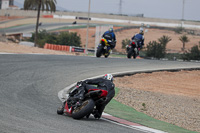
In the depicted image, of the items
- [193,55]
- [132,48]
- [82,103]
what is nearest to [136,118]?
[82,103]

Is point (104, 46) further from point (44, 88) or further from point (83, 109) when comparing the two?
point (83, 109)

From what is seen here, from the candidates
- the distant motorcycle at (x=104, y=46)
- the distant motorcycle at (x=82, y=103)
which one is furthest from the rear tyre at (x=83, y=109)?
Result: the distant motorcycle at (x=104, y=46)

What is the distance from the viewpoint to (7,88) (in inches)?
507

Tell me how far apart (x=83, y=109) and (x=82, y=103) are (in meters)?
0.20

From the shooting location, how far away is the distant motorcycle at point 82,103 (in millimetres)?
9148

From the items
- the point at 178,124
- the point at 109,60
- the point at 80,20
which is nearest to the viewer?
the point at 178,124

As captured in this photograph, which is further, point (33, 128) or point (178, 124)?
point (178, 124)

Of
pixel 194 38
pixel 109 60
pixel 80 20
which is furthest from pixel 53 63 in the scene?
pixel 80 20

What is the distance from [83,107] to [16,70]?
26.8 ft

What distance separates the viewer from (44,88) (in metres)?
14.1

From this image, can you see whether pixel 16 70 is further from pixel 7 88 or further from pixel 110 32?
pixel 110 32

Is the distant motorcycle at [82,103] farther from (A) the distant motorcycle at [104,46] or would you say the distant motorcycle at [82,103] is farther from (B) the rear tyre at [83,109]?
(A) the distant motorcycle at [104,46]

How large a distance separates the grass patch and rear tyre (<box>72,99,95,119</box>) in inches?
67.2

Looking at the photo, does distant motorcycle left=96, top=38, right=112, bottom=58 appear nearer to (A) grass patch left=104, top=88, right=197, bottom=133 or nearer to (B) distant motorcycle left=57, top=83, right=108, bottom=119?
(A) grass patch left=104, top=88, right=197, bottom=133
